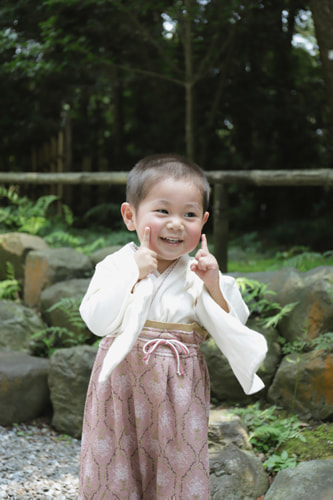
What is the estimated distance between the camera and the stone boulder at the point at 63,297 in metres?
4.19

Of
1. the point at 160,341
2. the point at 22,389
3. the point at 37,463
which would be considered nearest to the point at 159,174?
the point at 160,341

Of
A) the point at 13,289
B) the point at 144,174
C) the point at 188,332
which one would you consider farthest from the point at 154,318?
the point at 13,289

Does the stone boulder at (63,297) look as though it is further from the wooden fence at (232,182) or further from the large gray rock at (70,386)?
the wooden fence at (232,182)

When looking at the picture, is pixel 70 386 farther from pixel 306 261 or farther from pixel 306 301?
pixel 306 261

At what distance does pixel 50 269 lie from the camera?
185 inches

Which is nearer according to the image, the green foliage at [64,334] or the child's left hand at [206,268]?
the child's left hand at [206,268]

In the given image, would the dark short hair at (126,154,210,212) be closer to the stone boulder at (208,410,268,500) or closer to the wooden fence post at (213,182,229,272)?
the stone boulder at (208,410,268,500)

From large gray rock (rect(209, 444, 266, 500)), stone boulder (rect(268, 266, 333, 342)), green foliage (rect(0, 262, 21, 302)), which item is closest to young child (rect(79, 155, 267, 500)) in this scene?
large gray rock (rect(209, 444, 266, 500))

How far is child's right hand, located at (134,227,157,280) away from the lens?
181cm

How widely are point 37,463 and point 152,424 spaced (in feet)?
5.37

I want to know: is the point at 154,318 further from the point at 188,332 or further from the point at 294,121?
the point at 294,121

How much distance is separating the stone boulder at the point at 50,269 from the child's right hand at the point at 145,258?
2.98 metres

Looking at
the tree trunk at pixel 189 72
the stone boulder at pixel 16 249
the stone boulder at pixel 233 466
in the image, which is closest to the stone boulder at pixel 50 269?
the stone boulder at pixel 16 249

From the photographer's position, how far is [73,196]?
8.37m
